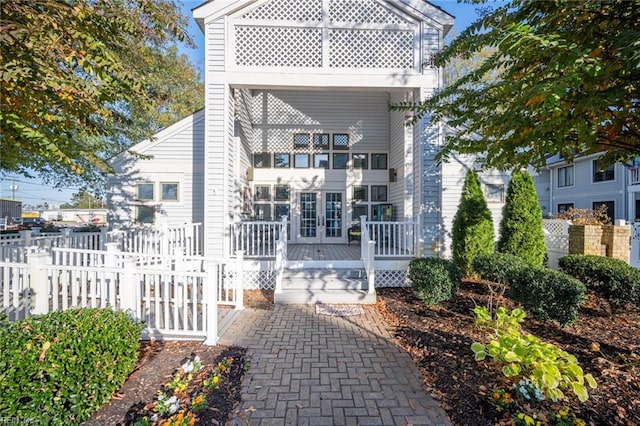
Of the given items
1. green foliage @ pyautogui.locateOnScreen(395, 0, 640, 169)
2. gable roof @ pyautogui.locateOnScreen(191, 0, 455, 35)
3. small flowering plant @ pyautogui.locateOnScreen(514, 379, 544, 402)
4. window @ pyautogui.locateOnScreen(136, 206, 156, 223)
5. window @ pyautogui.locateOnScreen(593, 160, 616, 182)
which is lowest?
small flowering plant @ pyautogui.locateOnScreen(514, 379, 544, 402)

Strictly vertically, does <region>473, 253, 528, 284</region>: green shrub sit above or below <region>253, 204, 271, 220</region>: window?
below

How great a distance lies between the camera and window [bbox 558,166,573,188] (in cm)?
1850

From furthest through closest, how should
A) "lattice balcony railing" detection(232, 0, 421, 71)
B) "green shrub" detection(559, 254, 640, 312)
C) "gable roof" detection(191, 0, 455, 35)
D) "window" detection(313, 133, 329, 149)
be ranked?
"window" detection(313, 133, 329, 149) → "lattice balcony railing" detection(232, 0, 421, 71) → "gable roof" detection(191, 0, 455, 35) → "green shrub" detection(559, 254, 640, 312)

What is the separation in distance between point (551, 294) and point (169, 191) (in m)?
9.28

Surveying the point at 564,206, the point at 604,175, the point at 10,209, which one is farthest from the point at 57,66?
the point at 10,209

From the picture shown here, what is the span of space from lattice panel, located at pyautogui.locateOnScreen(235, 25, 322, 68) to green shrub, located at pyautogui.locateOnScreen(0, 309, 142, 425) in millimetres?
6080

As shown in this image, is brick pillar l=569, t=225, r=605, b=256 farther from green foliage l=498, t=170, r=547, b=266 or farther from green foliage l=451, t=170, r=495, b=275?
green foliage l=451, t=170, r=495, b=275

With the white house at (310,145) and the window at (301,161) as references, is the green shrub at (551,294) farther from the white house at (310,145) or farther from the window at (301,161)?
the window at (301,161)

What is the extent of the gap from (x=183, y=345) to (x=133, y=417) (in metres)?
1.43

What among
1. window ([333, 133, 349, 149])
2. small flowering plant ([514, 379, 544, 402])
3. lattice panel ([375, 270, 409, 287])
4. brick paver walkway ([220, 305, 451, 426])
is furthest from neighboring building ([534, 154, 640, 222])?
small flowering plant ([514, 379, 544, 402])

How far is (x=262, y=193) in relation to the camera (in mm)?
10438

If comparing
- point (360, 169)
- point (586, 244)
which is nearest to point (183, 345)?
point (360, 169)

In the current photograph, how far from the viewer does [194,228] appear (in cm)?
847

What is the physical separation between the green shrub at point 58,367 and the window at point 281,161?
8.15 metres
